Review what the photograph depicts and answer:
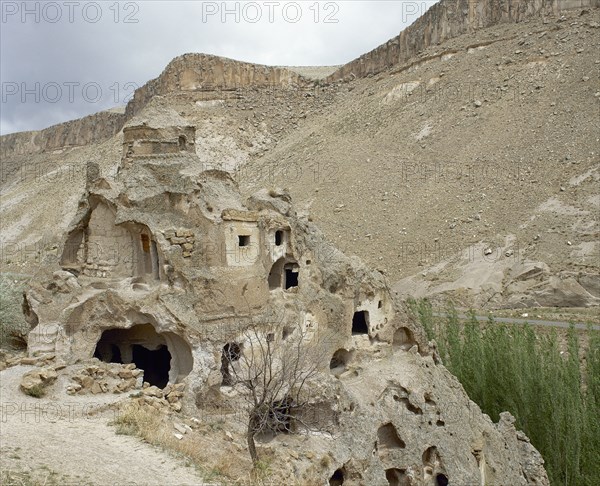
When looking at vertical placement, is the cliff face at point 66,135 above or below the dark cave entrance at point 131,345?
above

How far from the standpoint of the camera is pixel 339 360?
18875mm

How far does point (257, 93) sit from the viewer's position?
89375 mm

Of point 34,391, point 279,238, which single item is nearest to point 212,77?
point 279,238

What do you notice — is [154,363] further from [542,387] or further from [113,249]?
[542,387]

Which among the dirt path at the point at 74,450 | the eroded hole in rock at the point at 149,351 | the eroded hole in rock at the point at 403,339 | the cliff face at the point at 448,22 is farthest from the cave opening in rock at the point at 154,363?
the cliff face at the point at 448,22

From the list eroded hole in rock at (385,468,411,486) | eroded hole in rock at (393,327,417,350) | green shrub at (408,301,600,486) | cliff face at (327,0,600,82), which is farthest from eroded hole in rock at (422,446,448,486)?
cliff face at (327,0,600,82)

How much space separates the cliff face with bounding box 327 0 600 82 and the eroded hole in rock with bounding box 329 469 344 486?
63.6m

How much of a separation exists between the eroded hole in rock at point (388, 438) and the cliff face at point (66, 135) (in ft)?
313

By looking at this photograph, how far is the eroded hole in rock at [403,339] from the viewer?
19547 mm

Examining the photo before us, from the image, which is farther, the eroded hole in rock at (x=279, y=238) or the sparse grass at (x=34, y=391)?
the eroded hole in rock at (x=279, y=238)

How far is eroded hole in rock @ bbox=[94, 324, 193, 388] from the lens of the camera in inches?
663

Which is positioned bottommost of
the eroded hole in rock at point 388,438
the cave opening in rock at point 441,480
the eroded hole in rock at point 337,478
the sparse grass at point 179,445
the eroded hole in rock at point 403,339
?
the cave opening in rock at point 441,480

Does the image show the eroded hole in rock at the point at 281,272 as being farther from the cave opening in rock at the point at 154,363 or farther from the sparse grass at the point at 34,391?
the sparse grass at the point at 34,391

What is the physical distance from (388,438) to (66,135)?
381 feet
